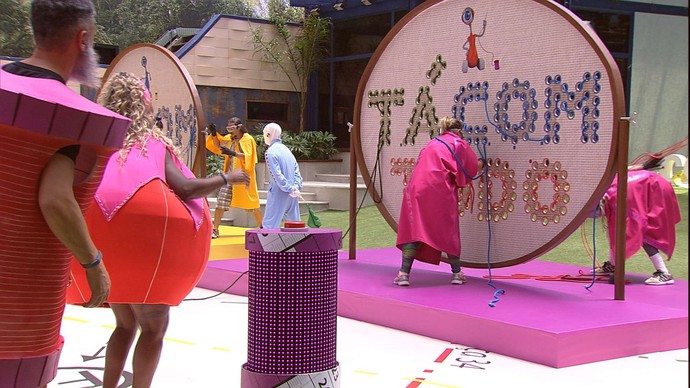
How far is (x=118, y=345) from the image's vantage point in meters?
3.67

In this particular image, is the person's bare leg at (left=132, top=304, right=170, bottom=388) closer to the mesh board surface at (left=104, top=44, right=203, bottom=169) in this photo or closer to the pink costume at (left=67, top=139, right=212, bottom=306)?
the pink costume at (left=67, top=139, right=212, bottom=306)

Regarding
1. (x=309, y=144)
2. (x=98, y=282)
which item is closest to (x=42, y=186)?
(x=98, y=282)

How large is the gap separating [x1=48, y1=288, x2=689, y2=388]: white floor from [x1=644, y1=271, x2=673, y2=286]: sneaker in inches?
64.1

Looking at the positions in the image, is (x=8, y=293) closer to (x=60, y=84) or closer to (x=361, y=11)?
(x=60, y=84)

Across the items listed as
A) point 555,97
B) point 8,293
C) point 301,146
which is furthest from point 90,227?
point 301,146

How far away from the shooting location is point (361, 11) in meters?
19.4

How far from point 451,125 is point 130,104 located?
3610 mm

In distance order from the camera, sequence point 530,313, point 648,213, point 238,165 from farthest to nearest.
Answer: point 238,165 → point 648,213 → point 530,313

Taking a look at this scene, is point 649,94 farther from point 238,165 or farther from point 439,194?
point 439,194

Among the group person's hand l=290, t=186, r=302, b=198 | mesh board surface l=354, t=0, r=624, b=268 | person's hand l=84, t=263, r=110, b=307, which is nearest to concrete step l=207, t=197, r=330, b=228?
person's hand l=290, t=186, r=302, b=198

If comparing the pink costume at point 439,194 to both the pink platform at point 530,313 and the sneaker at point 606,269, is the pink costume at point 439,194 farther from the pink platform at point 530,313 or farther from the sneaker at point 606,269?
the sneaker at point 606,269

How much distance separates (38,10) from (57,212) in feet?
1.93

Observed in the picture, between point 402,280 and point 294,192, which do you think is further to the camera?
point 294,192

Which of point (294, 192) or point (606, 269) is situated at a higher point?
point (294, 192)
